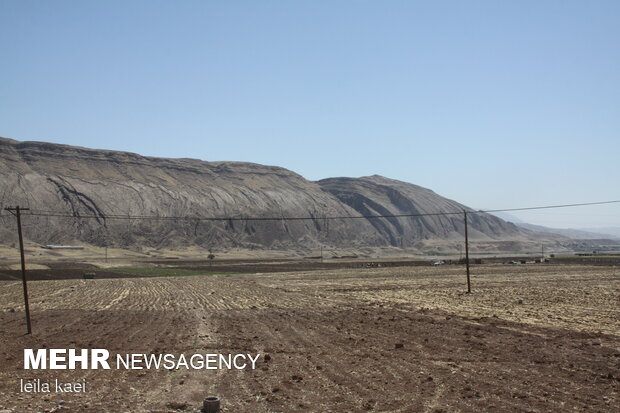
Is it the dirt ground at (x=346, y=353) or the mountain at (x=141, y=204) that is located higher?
the mountain at (x=141, y=204)

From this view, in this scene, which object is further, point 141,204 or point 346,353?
point 141,204

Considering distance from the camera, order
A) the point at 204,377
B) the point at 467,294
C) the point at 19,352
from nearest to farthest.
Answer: the point at 204,377, the point at 19,352, the point at 467,294

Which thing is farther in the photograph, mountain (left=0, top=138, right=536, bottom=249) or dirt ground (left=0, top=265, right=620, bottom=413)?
mountain (left=0, top=138, right=536, bottom=249)

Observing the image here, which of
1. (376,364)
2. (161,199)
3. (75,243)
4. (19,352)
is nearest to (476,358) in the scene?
(376,364)

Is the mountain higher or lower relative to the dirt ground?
higher

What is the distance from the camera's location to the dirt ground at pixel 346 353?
11.6m

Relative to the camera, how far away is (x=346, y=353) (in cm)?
1702

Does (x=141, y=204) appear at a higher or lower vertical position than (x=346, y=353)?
higher

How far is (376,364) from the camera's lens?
1529 cm

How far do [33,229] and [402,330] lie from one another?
139244 mm

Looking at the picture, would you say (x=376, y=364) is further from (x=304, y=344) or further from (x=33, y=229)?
(x=33, y=229)

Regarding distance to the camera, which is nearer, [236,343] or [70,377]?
[70,377]

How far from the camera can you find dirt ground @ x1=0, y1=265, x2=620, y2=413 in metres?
11.6

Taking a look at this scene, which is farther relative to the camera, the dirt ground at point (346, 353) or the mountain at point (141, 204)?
the mountain at point (141, 204)
